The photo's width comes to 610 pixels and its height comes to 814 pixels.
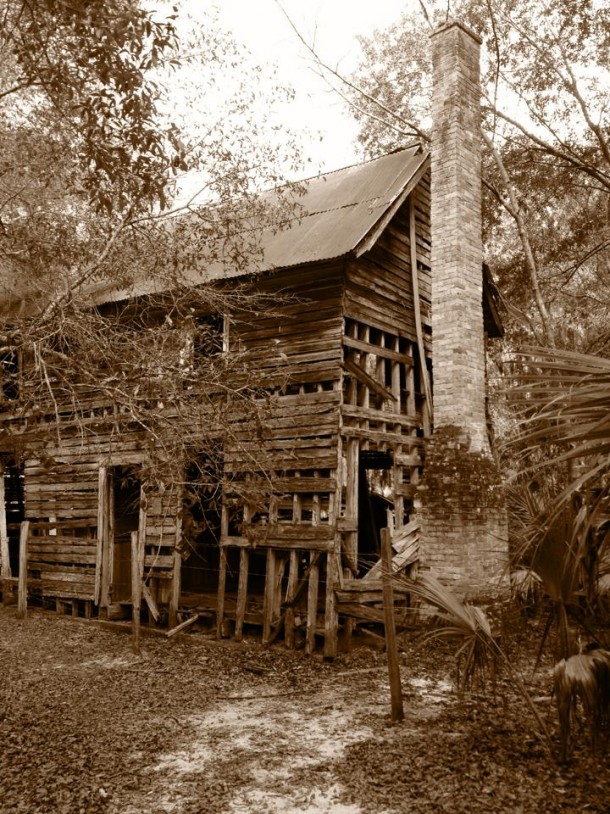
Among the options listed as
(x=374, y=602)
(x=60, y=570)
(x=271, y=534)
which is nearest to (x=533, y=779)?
(x=374, y=602)

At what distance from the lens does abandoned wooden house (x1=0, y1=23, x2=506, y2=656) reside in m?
10.3

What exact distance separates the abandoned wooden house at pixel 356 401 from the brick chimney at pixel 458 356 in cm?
2

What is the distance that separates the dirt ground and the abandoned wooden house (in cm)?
148

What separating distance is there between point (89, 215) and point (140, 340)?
3.43 m

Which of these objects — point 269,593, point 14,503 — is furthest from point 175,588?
point 14,503

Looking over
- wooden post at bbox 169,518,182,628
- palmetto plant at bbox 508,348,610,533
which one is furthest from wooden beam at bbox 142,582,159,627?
palmetto plant at bbox 508,348,610,533

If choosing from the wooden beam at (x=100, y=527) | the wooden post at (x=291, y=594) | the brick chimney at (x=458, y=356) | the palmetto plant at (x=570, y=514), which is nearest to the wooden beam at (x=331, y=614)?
the wooden post at (x=291, y=594)

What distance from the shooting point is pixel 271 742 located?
6.65m

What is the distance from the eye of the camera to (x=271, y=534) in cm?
1074

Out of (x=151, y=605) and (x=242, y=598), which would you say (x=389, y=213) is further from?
(x=151, y=605)

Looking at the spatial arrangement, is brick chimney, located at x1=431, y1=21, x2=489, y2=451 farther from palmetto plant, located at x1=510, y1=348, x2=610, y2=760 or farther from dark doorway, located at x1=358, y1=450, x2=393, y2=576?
palmetto plant, located at x1=510, y1=348, x2=610, y2=760

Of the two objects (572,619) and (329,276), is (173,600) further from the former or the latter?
(572,619)

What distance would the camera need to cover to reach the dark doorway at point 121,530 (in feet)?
45.4

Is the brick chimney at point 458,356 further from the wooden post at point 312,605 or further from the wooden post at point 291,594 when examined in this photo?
the wooden post at point 291,594
